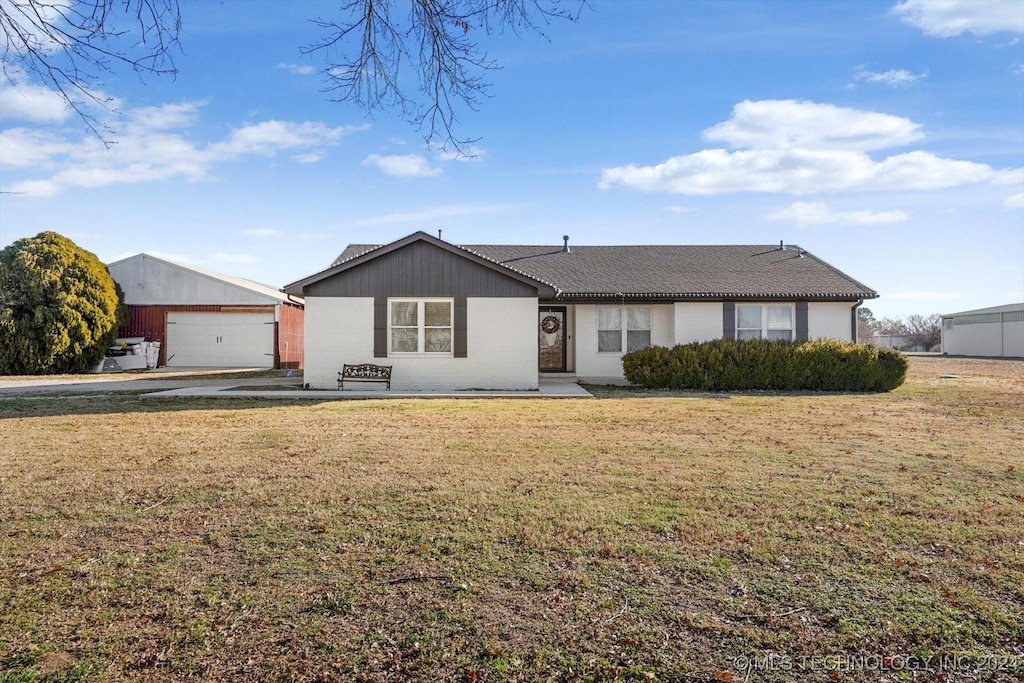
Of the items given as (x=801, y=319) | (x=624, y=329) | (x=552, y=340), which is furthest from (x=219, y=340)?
(x=801, y=319)

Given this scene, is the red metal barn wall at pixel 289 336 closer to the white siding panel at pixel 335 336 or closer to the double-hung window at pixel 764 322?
the white siding panel at pixel 335 336

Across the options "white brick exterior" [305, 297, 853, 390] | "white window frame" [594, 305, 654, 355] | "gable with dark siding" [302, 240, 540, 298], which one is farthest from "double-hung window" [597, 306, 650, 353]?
"gable with dark siding" [302, 240, 540, 298]

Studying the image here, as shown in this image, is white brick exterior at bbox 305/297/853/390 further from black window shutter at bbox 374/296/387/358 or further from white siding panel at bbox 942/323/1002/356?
white siding panel at bbox 942/323/1002/356

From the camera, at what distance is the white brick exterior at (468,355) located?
15.9 m

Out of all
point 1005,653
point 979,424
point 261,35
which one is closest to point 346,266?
point 261,35

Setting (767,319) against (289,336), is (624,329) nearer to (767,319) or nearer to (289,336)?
(767,319)

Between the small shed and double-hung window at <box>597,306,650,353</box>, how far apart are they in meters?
33.8

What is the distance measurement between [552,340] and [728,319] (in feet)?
17.7

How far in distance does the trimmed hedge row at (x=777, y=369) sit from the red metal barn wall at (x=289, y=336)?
16731 millimetres

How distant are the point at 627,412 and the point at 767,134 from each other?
734cm

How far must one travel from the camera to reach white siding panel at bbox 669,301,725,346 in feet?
60.8

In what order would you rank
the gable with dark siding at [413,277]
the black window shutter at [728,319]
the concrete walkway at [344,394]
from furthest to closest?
the black window shutter at [728,319] → the gable with dark siding at [413,277] → the concrete walkway at [344,394]

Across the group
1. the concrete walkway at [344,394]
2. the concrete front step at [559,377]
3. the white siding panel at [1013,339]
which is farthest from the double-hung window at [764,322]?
the white siding panel at [1013,339]

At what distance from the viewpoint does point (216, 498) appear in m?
5.37
